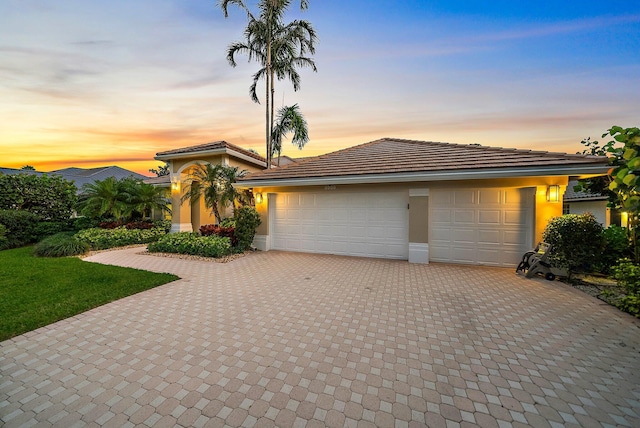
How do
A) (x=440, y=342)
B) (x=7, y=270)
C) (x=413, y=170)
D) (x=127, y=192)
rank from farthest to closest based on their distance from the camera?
(x=127, y=192) < (x=413, y=170) < (x=7, y=270) < (x=440, y=342)

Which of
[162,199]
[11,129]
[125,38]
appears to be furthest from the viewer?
[162,199]

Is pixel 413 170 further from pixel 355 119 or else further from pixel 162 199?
pixel 162 199

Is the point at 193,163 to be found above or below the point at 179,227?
above

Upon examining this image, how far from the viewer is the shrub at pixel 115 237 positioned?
10.4 m

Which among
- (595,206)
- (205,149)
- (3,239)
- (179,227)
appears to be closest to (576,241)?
(595,206)

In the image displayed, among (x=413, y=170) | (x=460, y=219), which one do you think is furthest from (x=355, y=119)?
(x=460, y=219)

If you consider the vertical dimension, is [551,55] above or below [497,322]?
above

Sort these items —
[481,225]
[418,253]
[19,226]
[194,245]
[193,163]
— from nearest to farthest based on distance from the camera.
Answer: [481,225]
[418,253]
[194,245]
[19,226]
[193,163]

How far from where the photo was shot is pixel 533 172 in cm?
646

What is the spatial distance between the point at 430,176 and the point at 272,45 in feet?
33.5

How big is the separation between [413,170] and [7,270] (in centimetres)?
1212

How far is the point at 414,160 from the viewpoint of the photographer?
824 centimetres

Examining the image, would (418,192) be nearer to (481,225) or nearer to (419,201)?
(419,201)

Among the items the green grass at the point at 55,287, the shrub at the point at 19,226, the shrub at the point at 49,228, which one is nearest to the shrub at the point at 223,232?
the green grass at the point at 55,287
